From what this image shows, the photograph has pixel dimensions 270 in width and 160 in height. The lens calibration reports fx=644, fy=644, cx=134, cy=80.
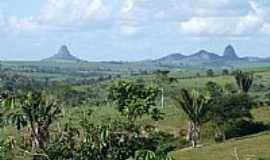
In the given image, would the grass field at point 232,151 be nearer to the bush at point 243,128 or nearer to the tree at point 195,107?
the tree at point 195,107

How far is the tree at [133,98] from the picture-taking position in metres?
65.4

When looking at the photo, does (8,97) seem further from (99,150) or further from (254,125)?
(254,125)

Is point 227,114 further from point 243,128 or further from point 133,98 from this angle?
point 133,98

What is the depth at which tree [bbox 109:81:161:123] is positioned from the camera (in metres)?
65.4

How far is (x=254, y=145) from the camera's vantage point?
185 feet

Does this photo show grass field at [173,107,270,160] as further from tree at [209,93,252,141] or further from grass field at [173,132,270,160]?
tree at [209,93,252,141]

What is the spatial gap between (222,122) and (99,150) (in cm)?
5569

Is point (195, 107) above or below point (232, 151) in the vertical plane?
above

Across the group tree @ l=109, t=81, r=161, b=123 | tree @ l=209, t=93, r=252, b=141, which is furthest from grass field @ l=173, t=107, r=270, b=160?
tree @ l=209, t=93, r=252, b=141

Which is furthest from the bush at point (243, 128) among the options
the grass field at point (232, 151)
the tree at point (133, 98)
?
the tree at point (133, 98)

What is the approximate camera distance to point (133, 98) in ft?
219

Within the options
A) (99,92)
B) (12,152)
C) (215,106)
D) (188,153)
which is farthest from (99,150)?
(99,92)

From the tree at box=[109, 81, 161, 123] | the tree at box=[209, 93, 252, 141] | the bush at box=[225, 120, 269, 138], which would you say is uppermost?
the tree at box=[109, 81, 161, 123]

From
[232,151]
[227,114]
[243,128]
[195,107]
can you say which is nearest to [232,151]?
[232,151]
